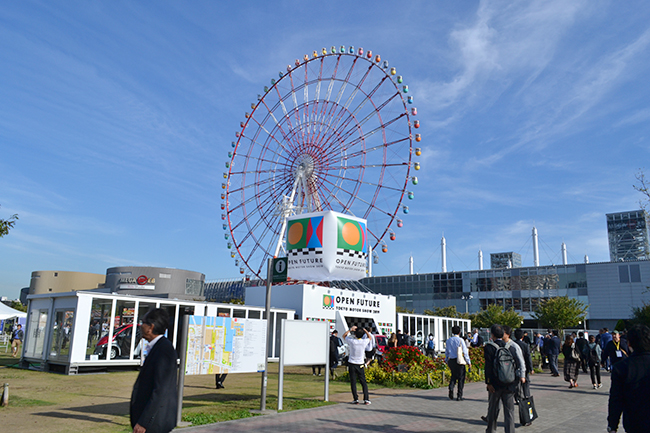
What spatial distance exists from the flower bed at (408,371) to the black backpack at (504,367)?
284 inches

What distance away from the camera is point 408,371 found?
15.5 metres

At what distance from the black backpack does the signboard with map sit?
15.4 feet

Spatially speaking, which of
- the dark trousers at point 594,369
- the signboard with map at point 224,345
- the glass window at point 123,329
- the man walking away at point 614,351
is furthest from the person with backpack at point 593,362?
the glass window at point 123,329

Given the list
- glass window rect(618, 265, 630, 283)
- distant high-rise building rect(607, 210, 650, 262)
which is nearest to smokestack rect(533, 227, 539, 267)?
distant high-rise building rect(607, 210, 650, 262)

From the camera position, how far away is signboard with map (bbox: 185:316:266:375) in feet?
29.0

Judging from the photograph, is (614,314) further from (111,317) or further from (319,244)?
(111,317)

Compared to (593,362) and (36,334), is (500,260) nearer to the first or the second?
(593,362)

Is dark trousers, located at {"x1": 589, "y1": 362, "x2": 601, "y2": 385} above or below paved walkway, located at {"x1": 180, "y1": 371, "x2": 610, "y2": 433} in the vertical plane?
above

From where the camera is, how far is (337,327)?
26.2 meters

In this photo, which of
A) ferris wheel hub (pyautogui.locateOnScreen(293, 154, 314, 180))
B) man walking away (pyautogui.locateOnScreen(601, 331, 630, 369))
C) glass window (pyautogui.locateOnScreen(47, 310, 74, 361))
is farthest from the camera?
ferris wheel hub (pyautogui.locateOnScreen(293, 154, 314, 180))

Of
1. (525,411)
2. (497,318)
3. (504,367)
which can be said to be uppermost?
(497,318)

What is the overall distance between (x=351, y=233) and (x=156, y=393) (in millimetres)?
13918

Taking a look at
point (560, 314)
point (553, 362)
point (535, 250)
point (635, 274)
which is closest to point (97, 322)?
point (553, 362)

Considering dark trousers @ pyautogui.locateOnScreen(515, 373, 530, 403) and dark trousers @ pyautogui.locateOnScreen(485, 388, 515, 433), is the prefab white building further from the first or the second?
dark trousers @ pyautogui.locateOnScreen(485, 388, 515, 433)
